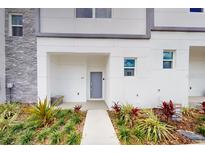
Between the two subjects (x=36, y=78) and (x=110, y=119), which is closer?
(x=110, y=119)

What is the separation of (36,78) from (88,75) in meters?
3.44

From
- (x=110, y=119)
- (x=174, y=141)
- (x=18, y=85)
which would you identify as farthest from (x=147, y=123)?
(x=18, y=85)

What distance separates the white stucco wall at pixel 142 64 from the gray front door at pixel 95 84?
7.65 feet

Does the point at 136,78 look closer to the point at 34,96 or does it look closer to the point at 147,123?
→ the point at 147,123

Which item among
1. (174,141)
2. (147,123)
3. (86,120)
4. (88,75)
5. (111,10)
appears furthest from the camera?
(88,75)

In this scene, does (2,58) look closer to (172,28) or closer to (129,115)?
(129,115)

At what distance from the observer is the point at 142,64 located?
9.54m

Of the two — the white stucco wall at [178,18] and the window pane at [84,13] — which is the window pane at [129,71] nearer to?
the white stucco wall at [178,18]

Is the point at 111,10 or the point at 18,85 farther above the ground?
the point at 111,10

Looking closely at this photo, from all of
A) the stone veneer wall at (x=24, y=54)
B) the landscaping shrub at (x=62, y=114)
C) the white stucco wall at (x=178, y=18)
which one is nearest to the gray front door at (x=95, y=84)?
the landscaping shrub at (x=62, y=114)

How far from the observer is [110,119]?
7465mm

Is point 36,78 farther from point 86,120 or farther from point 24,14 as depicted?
point 86,120
